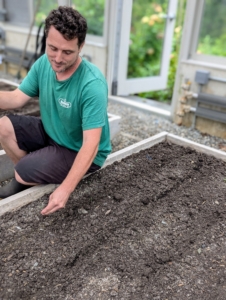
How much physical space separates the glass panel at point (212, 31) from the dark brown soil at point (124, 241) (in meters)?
1.84

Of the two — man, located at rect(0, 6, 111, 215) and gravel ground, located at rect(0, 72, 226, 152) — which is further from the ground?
man, located at rect(0, 6, 111, 215)

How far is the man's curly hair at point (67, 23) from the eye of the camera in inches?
72.6

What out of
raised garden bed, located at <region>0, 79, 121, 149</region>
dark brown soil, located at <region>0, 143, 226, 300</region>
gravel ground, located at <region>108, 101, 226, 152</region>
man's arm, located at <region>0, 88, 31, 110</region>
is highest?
man's arm, located at <region>0, 88, 31, 110</region>

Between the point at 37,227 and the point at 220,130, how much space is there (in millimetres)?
2578

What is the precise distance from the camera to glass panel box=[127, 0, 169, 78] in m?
5.46

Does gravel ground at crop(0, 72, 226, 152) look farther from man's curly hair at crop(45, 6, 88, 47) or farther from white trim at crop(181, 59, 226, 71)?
man's curly hair at crop(45, 6, 88, 47)

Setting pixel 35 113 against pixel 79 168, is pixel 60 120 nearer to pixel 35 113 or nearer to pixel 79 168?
pixel 79 168

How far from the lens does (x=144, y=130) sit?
4.11 m

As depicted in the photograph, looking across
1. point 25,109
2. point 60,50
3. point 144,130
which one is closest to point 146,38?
point 144,130

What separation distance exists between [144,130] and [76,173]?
2.32 meters

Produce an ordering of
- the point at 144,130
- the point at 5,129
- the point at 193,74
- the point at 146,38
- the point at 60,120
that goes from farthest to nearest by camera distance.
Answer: the point at 146,38
the point at 144,130
the point at 193,74
the point at 5,129
the point at 60,120

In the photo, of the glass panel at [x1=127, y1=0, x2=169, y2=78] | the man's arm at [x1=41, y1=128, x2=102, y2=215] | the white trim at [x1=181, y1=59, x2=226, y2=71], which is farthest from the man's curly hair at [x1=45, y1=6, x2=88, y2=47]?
the glass panel at [x1=127, y1=0, x2=169, y2=78]

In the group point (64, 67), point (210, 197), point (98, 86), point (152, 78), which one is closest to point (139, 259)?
point (210, 197)

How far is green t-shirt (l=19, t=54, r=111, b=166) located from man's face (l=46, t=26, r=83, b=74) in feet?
0.46
